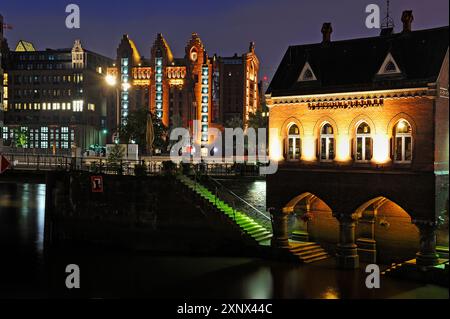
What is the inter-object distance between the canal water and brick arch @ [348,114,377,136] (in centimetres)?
804

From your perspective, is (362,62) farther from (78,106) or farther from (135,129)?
(78,106)

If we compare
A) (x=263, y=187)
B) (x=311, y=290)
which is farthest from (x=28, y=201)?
(x=311, y=290)

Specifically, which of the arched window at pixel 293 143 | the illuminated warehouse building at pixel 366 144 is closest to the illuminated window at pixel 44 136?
the illuminated warehouse building at pixel 366 144

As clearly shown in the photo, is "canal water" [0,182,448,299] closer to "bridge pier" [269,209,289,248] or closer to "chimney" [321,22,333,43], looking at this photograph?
"bridge pier" [269,209,289,248]

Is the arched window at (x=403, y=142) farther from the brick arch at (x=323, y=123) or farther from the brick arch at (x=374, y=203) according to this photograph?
the brick arch at (x=323, y=123)

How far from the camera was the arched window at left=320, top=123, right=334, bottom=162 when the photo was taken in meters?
33.3

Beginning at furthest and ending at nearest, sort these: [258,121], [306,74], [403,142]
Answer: [258,121]
[306,74]
[403,142]

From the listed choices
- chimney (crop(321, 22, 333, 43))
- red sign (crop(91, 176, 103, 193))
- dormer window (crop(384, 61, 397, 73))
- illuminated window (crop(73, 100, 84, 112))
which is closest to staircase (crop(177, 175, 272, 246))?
red sign (crop(91, 176, 103, 193))

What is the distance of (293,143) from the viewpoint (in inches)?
1371

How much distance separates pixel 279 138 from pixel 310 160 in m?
2.56

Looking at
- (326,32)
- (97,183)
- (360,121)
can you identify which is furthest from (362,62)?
(97,183)

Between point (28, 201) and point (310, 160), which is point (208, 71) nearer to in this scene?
point (28, 201)

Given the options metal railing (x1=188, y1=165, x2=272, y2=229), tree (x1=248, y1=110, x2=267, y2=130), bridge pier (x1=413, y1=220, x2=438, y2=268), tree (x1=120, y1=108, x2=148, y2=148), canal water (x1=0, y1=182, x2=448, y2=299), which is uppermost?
tree (x1=248, y1=110, x2=267, y2=130)

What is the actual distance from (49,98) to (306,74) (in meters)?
110
